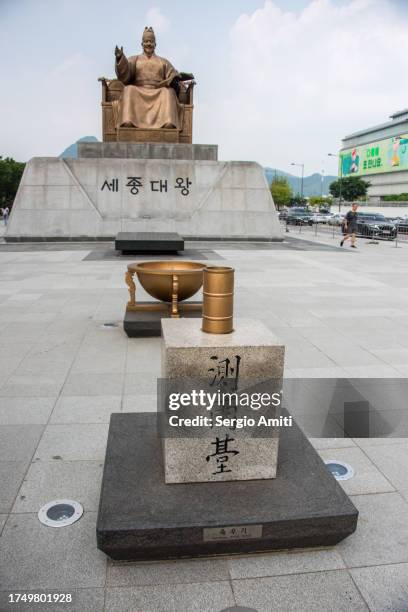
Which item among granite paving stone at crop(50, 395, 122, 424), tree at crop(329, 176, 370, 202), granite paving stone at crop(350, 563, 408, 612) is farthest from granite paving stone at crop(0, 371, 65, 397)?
tree at crop(329, 176, 370, 202)

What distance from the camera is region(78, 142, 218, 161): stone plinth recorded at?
19750 mm

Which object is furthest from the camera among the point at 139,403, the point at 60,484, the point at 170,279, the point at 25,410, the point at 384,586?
the point at 170,279

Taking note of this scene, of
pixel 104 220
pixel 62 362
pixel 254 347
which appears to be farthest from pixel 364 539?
pixel 104 220

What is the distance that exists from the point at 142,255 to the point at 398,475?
12.8 metres

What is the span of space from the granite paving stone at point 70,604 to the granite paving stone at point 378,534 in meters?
1.24

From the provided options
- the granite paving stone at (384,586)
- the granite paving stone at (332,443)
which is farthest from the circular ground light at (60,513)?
the granite paving stone at (332,443)

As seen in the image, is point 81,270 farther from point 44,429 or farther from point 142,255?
point 44,429

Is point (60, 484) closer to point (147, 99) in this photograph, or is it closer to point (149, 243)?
point (149, 243)

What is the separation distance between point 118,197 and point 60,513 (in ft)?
59.7

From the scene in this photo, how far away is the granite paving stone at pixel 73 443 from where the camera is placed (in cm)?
363

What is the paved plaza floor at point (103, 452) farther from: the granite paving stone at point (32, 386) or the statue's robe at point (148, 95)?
the statue's robe at point (148, 95)

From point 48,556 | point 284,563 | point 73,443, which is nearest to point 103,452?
point 73,443

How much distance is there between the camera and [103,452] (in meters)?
3.68

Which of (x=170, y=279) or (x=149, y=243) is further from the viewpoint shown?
(x=149, y=243)
